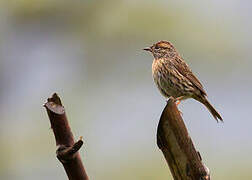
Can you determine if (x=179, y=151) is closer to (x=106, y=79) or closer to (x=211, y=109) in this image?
(x=211, y=109)

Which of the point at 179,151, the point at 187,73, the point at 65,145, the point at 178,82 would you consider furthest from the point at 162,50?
the point at 65,145

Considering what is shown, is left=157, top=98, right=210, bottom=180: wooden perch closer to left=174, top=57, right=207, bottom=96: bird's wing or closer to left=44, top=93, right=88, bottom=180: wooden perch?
left=44, top=93, right=88, bottom=180: wooden perch

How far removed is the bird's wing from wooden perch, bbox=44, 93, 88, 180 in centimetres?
351

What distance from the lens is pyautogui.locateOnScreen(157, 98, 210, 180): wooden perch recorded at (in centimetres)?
163

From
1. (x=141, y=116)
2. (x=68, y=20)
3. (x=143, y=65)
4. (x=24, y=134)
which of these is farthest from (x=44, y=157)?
(x=68, y=20)

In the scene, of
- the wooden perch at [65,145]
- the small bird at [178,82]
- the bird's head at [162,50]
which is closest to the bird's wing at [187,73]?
the small bird at [178,82]

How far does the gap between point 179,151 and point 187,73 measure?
11.0 ft

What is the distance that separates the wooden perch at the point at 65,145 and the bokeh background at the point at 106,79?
6301 millimetres

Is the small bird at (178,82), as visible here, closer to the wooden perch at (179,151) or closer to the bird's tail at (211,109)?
the bird's tail at (211,109)

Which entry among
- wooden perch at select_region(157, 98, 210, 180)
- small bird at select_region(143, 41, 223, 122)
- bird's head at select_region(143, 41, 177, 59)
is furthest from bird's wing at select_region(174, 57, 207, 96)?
wooden perch at select_region(157, 98, 210, 180)

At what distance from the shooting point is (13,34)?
413 inches

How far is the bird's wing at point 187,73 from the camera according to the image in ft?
15.9

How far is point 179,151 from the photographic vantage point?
1642 millimetres

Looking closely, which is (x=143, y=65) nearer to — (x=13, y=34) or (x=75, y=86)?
(x=75, y=86)
